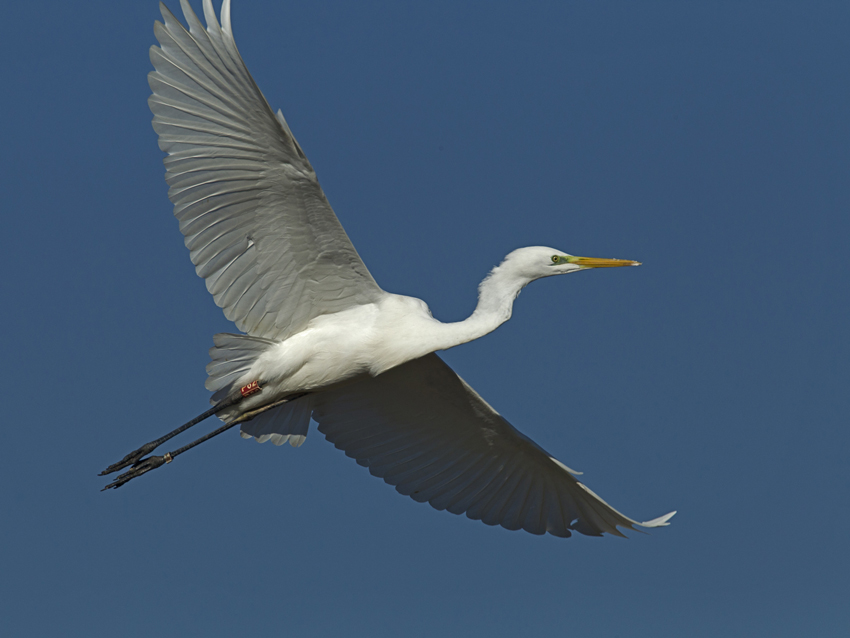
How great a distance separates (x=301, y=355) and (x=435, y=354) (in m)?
1.66

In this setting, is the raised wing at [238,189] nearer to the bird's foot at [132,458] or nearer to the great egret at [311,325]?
the great egret at [311,325]

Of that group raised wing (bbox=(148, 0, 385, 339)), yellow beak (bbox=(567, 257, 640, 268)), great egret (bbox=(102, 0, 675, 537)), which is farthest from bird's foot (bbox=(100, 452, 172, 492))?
yellow beak (bbox=(567, 257, 640, 268))

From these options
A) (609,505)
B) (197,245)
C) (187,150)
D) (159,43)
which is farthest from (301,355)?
(609,505)

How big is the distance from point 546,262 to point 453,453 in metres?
2.84

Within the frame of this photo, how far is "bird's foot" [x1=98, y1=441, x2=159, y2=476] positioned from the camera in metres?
9.39

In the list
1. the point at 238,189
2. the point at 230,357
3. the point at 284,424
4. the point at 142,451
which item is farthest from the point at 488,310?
the point at 142,451

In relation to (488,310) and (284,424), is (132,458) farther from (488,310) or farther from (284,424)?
(488,310)

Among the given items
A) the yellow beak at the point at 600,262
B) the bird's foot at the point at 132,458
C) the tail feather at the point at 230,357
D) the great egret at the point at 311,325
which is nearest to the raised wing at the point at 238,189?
the great egret at the point at 311,325

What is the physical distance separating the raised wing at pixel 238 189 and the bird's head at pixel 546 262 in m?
1.46

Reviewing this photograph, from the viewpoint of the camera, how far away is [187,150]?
804cm

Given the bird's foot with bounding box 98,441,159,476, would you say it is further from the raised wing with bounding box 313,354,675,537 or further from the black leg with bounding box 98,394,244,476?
the raised wing with bounding box 313,354,675,537

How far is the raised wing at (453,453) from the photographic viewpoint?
34.1ft

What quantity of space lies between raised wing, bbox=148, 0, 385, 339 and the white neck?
0.91m

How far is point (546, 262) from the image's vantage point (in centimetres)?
932
